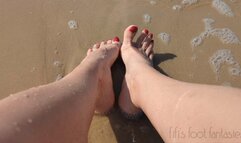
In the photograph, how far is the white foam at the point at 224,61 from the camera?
2.25 m

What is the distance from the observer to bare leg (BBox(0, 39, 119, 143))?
142 cm

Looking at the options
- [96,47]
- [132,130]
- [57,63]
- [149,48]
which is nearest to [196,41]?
[149,48]

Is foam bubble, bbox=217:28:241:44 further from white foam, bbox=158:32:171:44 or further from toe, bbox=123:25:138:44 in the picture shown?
toe, bbox=123:25:138:44

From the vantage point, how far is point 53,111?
1.56m

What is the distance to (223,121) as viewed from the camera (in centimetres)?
139

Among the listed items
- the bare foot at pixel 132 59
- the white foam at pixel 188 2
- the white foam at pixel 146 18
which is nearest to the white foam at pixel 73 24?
the bare foot at pixel 132 59

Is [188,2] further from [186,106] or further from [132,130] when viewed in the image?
[186,106]

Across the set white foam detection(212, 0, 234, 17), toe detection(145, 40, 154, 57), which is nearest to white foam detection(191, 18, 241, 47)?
white foam detection(212, 0, 234, 17)

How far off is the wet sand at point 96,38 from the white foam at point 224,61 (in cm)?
2

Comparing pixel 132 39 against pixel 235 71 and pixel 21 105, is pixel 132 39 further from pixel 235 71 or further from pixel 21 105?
pixel 21 105

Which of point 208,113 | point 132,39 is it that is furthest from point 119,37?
point 208,113

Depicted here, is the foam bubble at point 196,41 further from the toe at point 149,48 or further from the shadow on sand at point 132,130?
the shadow on sand at point 132,130

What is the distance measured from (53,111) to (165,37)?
1088mm

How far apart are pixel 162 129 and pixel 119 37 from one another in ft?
3.15
